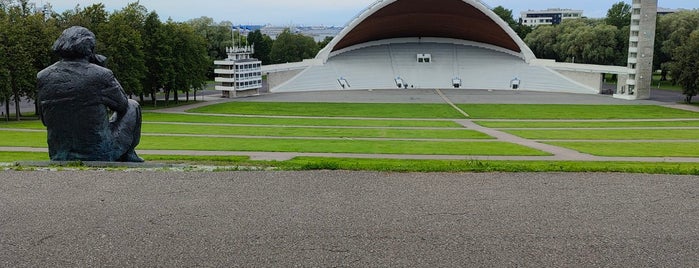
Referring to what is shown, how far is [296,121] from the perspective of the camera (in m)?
43.8

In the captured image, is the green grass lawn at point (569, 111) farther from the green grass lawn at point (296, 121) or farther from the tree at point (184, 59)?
the tree at point (184, 59)

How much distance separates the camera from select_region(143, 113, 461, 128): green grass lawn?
41719 mm

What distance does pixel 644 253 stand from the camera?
9.29 meters

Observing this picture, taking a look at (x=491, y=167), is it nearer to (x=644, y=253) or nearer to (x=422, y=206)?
(x=422, y=206)

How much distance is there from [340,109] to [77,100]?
38.1m

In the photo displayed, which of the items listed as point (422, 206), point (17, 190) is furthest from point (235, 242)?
point (17, 190)

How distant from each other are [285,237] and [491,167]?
7.74 metres

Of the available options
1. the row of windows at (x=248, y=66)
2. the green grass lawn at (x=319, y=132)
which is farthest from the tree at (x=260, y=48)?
the green grass lawn at (x=319, y=132)

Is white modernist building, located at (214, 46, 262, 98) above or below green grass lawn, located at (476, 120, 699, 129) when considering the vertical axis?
above

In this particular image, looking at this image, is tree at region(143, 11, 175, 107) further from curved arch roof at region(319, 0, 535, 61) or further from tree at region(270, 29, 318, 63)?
tree at region(270, 29, 318, 63)

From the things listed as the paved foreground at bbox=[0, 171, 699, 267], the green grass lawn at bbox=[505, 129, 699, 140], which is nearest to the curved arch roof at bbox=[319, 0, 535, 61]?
the green grass lawn at bbox=[505, 129, 699, 140]

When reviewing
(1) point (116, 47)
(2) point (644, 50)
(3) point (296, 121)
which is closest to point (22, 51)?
(1) point (116, 47)

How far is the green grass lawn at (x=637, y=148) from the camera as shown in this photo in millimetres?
26500

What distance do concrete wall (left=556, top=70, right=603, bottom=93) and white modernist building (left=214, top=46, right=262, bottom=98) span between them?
3999 cm
